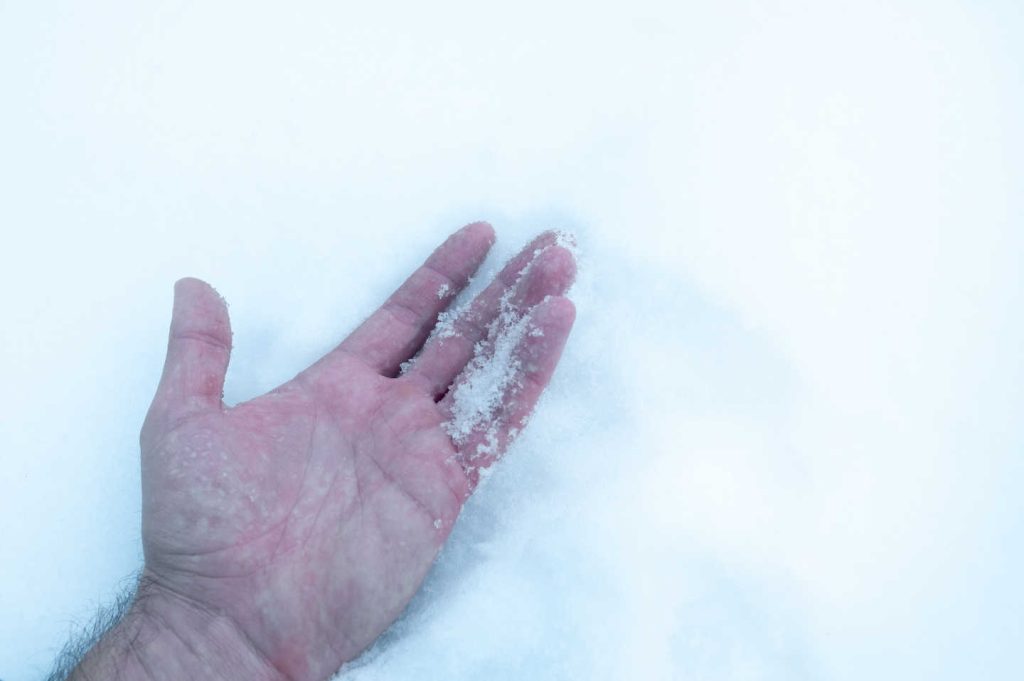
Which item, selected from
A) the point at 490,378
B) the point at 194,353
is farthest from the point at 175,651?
the point at 490,378

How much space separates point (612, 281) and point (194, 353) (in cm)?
108

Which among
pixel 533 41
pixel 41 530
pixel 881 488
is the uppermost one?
pixel 533 41

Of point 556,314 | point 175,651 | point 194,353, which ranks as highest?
point 556,314

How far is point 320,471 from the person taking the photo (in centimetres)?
162

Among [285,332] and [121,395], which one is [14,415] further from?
[285,332]

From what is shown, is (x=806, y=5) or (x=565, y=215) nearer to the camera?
(x=565, y=215)

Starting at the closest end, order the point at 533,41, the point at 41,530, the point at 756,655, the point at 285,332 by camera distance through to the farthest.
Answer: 1. the point at 756,655
2. the point at 41,530
3. the point at 285,332
4. the point at 533,41

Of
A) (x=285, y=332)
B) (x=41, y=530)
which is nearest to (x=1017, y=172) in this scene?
(x=285, y=332)

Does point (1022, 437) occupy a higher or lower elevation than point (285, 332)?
higher

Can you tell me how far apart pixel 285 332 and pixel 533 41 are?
112 cm

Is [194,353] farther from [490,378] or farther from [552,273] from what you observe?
[552,273]

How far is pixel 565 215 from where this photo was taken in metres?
1.85

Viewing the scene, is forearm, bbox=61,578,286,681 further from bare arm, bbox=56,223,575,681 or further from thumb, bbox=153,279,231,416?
thumb, bbox=153,279,231,416

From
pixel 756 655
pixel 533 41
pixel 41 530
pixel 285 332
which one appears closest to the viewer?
pixel 756 655
